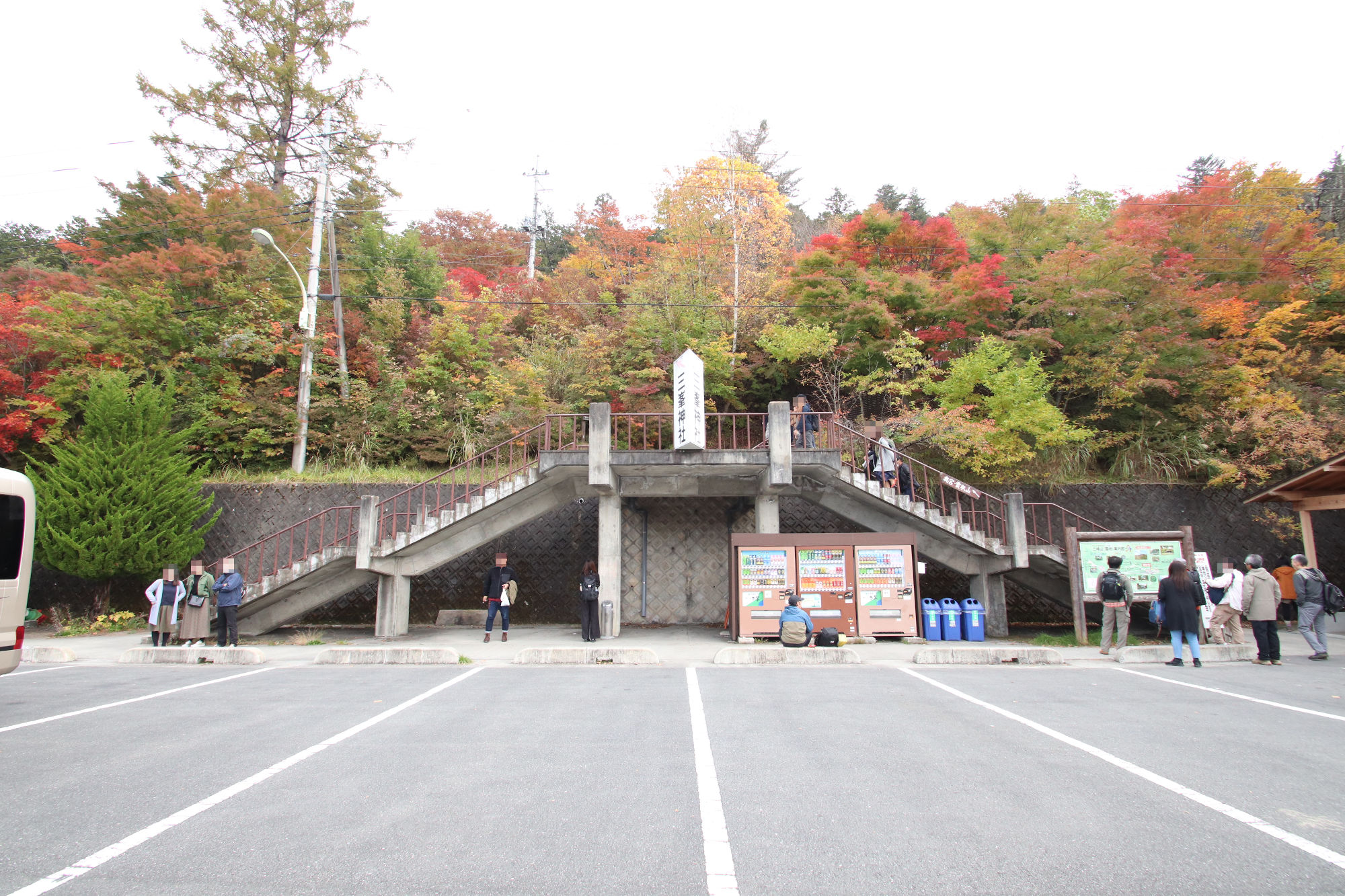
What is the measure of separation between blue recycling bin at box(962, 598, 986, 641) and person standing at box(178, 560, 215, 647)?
15.6 metres

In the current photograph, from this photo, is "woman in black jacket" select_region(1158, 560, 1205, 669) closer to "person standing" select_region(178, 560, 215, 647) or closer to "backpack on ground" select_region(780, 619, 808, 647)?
"backpack on ground" select_region(780, 619, 808, 647)

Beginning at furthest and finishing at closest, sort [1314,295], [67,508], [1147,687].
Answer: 1. [1314,295]
2. [67,508]
3. [1147,687]

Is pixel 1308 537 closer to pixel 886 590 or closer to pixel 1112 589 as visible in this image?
pixel 1112 589

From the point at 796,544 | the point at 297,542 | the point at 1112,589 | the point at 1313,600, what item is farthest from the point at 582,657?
the point at 1313,600

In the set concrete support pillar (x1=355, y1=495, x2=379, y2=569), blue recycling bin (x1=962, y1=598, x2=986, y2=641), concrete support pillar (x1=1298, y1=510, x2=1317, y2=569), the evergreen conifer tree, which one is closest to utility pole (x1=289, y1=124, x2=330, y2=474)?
the evergreen conifer tree

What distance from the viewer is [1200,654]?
1099 cm

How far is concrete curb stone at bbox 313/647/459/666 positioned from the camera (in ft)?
36.4

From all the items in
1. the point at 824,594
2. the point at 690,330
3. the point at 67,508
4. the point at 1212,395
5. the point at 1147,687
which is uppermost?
the point at 690,330

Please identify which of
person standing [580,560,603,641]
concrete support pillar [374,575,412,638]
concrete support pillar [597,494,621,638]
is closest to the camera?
person standing [580,560,603,641]

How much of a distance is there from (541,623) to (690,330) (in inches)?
394

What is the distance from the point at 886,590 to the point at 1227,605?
5870mm

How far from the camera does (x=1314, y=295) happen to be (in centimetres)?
1902

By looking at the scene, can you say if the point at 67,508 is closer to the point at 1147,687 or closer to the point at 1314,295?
the point at 1147,687

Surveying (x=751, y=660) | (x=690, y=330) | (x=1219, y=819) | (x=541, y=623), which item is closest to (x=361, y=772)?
(x=1219, y=819)
